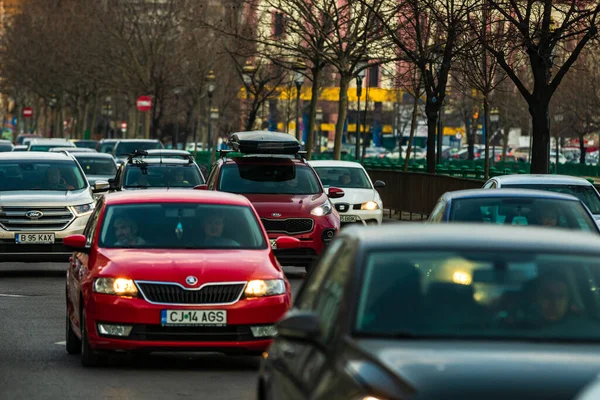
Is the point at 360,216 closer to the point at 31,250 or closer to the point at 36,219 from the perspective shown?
the point at 36,219

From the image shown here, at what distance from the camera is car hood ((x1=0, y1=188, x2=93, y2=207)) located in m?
21.2

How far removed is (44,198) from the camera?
70.3ft

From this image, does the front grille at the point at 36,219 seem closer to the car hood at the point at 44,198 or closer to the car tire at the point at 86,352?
the car hood at the point at 44,198

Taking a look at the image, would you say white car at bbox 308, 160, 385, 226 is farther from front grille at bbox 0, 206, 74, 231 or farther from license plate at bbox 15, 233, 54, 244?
license plate at bbox 15, 233, 54, 244

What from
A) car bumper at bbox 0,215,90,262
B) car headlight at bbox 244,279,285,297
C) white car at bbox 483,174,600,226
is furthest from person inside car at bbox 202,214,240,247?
car bumper at bbox 0,215,90,262

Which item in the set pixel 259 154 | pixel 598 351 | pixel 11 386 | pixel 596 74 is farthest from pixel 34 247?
pixel 596 74

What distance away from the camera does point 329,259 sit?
22.7ft

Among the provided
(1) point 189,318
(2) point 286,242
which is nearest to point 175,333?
(1) point 189,318

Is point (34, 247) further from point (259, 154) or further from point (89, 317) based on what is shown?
point (89, 317)

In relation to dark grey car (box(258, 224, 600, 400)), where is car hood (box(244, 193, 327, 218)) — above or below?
below

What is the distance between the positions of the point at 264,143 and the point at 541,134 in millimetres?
5559

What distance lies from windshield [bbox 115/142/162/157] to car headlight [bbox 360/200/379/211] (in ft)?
56.9

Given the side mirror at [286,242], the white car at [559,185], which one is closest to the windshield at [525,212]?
the side mirror at [286,242]

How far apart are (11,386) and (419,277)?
16.3 feet
